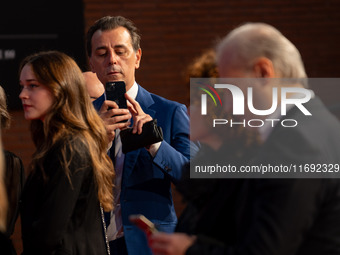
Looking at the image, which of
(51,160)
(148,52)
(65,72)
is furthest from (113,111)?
(148,52)

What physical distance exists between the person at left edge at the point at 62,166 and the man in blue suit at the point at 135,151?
257 mm

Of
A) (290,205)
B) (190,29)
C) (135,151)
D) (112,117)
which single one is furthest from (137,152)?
(190,29)

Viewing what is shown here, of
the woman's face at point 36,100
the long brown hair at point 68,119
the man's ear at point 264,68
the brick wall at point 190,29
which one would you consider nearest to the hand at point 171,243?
the man's ear at point 264,68

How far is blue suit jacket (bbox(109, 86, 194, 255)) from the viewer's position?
2.28 metres

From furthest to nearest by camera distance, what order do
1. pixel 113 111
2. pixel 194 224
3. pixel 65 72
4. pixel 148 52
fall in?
pixel 148 52, pixel 113 111, pixel 65 72, pixel 194 224

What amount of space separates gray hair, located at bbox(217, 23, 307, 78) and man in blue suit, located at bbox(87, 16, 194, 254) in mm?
905

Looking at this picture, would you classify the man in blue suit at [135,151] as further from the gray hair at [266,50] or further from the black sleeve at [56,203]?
the gray hair at [266,50]

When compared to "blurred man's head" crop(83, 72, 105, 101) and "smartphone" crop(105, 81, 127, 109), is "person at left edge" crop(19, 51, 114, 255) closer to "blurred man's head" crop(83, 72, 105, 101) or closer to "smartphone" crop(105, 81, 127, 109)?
"smartphone" crop(105, 81, 127, 109)

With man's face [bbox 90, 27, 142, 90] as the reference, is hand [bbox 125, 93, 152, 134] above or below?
below

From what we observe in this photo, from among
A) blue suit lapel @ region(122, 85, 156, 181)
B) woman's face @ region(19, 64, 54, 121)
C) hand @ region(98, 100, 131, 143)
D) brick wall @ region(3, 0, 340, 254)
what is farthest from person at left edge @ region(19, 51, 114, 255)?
brick wall @ region(3, 0, 340, 254)

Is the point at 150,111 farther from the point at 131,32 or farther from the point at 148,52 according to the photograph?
the point at 148,52

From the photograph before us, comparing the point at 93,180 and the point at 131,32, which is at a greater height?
the point at 131,32

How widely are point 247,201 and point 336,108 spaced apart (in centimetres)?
41

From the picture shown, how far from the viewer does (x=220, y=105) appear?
154cm
